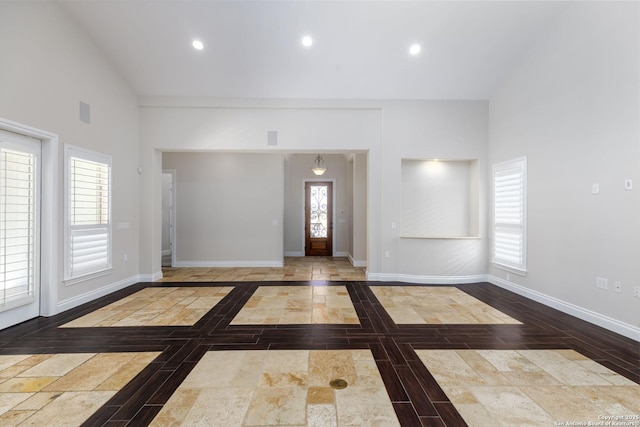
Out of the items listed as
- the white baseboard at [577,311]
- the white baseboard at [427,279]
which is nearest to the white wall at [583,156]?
the white baseboard at [577,311]

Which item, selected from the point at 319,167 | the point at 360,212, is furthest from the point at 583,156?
the point at 319,167

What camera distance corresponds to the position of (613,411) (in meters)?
1.91

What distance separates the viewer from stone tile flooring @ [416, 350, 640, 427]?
1867 mm

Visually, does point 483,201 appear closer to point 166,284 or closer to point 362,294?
point 362,294

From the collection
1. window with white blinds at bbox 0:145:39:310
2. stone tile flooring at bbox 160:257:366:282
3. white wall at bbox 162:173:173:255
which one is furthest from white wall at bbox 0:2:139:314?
white wall at bbox 162:173:173:255

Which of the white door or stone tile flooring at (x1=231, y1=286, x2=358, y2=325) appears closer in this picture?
the white door

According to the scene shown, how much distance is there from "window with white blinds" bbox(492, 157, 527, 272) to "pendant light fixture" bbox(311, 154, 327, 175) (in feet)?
13.6

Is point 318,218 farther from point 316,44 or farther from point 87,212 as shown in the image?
point 87,212

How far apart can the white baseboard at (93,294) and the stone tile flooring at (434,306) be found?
4344 millimetres

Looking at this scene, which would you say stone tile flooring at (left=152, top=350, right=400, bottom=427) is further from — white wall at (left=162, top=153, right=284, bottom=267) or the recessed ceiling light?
white wall at (left=162, top=153, right=284, bottom=267)

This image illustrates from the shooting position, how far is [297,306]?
398 centimetres

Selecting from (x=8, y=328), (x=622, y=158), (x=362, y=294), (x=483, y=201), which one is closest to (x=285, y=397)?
(x=362, y=294)

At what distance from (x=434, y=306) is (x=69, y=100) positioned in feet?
18.9

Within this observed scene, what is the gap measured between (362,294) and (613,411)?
9.81 feet
